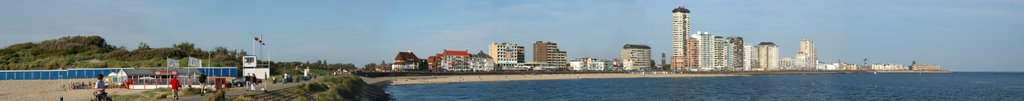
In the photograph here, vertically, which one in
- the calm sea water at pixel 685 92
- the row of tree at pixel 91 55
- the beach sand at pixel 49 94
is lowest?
the calm sea water at pixel 685 92

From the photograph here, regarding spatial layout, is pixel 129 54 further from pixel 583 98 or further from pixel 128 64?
pixel 583 98

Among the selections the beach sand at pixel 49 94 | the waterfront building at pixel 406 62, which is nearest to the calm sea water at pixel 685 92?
the beach sand at pixel 49 94

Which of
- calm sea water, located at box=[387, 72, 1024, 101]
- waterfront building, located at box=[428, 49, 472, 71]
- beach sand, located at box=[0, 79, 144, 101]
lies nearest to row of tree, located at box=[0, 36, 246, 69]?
calm sea water, located at box=[387, 72, 1024, 101]

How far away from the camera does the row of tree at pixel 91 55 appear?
80.3 metres

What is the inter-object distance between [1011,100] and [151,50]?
243 ft

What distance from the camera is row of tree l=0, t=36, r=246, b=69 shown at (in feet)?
263

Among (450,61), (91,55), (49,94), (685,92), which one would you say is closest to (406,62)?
(450,61)

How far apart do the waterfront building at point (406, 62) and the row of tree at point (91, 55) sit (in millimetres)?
65029

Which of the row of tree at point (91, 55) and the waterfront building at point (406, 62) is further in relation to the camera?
the waterfront building at point (406, 62)

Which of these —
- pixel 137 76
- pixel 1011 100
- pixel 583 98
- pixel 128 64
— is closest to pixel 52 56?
pixel 128 64

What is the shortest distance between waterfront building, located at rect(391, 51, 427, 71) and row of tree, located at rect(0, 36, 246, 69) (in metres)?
65.0

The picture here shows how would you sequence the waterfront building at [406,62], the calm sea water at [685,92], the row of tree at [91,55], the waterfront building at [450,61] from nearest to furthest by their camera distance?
the calm sea water at [685,92] < the row of tree at [91,55] < the waterfront building at [406,62] < the waterfront building at [450,61]

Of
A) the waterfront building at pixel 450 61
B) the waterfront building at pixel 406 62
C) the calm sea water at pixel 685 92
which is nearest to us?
the calm sea water at pixel 685 92

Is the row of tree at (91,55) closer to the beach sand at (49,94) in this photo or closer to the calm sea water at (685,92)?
the calm sea water at (685,92)
